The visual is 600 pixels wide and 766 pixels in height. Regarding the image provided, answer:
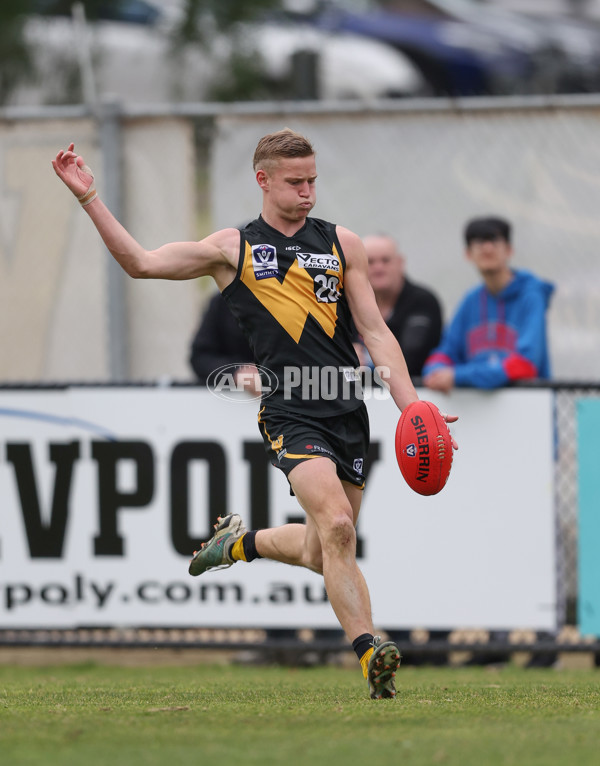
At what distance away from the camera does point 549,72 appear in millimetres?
17375

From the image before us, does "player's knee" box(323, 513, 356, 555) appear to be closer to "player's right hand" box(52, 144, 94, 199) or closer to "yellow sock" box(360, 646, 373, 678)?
"yellow sock" box(360, 646, 373, 678)

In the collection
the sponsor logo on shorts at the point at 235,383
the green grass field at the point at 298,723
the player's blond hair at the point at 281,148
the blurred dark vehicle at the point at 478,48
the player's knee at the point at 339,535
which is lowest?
the green grass field at the point at 298,723

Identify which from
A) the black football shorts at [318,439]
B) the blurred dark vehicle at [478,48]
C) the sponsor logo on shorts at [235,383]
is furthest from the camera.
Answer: the blurred dark vehicle at [478,48]

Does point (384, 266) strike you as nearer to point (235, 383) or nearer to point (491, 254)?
point (491, 254)

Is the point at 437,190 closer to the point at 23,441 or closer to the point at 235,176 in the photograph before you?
the point at 235,176

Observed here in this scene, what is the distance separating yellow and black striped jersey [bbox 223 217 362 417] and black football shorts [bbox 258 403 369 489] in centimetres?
5

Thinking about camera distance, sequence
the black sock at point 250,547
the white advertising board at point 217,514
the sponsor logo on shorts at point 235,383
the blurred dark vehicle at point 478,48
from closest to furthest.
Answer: the black sock at point 250,547, the white advertising board at point 217,514, the sponsor logo on shorts at point 235,383, the blurred dark vehicle at point 478,48

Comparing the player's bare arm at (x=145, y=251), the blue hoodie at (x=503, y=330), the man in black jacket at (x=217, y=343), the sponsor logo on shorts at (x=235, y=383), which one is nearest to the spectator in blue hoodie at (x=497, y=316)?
the blue hoodie at (x=503, y=330)

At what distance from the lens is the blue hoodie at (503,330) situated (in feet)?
28.3

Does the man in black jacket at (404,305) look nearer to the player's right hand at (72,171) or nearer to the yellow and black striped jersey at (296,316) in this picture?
the yellow and black striped jersey at (296,316)

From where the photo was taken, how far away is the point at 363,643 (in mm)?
5668

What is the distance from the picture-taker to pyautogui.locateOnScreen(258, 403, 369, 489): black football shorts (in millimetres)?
5887

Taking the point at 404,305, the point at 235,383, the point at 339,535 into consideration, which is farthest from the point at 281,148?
the point at 404,305

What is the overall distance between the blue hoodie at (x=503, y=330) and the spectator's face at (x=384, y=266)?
1.58 ft
